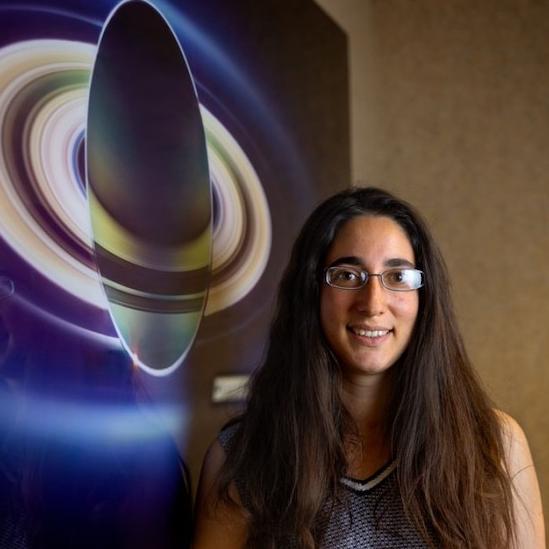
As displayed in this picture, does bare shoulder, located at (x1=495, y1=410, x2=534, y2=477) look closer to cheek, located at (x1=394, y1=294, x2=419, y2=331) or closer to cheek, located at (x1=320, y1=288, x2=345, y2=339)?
cheek, located at (x1=394, y1=294, x2=419, y2=331)

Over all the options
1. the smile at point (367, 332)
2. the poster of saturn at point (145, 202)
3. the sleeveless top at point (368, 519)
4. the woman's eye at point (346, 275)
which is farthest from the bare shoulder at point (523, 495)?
the poster of saturn at point (145, 202)

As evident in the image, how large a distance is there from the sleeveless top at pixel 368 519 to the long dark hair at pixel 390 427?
2 cm

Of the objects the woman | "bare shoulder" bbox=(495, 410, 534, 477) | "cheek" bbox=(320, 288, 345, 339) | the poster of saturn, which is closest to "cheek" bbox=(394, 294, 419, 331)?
the woman

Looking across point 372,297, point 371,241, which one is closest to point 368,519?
point 372,297

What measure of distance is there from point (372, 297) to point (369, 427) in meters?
0.29

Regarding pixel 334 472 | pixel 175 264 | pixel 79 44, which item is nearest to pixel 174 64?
pixel 79 44

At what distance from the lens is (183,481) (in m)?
1.21

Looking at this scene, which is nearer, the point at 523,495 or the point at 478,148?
the point at 523,495

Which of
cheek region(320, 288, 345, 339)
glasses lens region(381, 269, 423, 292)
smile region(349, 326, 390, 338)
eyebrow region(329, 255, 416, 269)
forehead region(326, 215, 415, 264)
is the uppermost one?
forehead region(326, 215, 415, 264)

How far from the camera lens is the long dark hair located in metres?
1.11

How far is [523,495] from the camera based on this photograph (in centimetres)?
114

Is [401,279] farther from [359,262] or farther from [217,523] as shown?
[217,523]

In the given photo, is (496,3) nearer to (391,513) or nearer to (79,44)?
(79,44)

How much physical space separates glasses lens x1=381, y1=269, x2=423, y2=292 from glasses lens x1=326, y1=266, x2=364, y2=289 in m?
0.05
